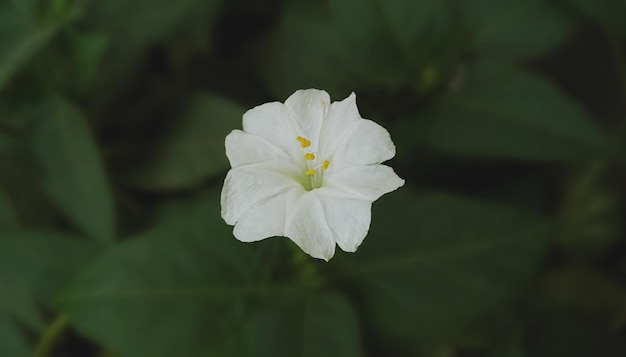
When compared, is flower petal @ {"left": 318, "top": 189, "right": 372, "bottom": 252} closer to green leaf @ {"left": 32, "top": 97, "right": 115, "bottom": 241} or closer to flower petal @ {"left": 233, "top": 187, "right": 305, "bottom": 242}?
flower petal @ {"left": 233, "top": 187, "right": 305, "bottom": 242}

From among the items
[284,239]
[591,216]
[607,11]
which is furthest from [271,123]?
[591,216]

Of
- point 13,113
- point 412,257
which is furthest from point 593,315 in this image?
point 13,113

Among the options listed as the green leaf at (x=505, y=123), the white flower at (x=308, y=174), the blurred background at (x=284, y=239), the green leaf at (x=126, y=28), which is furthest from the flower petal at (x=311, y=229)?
the green leaf at (x=126, y=28)

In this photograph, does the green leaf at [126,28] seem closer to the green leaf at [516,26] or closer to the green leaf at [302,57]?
the green leaf at [302,57]

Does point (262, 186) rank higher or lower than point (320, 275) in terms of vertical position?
higher

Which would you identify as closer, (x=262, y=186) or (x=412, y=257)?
(x=262, y=186)

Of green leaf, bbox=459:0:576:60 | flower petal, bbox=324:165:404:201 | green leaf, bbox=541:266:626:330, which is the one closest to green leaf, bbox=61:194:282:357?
flower petal, bbox=324:165:404:201

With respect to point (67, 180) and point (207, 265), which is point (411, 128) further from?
point (67, 180)
